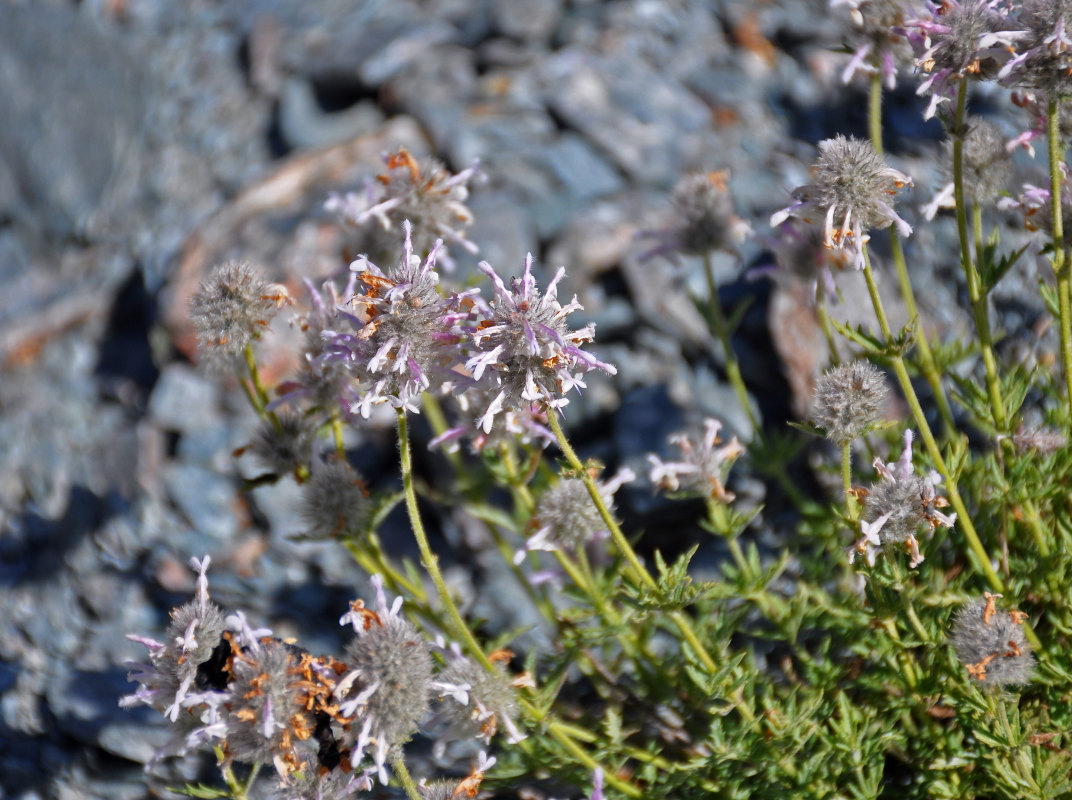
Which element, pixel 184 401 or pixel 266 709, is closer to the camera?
pixel 266 709

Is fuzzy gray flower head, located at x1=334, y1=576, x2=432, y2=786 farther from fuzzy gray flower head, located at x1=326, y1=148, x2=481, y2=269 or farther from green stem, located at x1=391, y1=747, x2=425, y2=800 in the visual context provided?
fuzzy gray flower head, located at x1=326, y1=148, x2=481, y2=269

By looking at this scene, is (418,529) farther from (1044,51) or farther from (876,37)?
(876,37)

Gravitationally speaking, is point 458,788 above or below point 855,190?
below

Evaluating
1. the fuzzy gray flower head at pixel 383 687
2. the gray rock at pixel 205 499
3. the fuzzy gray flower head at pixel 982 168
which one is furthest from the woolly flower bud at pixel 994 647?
the gray rock at pixel 205 499

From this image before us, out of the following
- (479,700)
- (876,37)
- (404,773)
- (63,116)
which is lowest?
(479,700)

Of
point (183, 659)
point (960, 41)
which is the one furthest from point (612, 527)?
point (960, 41)

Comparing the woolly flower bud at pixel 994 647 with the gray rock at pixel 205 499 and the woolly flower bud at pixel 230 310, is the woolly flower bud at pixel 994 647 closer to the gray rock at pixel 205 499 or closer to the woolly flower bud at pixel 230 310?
the woolly flower bud at pixel 230 310
